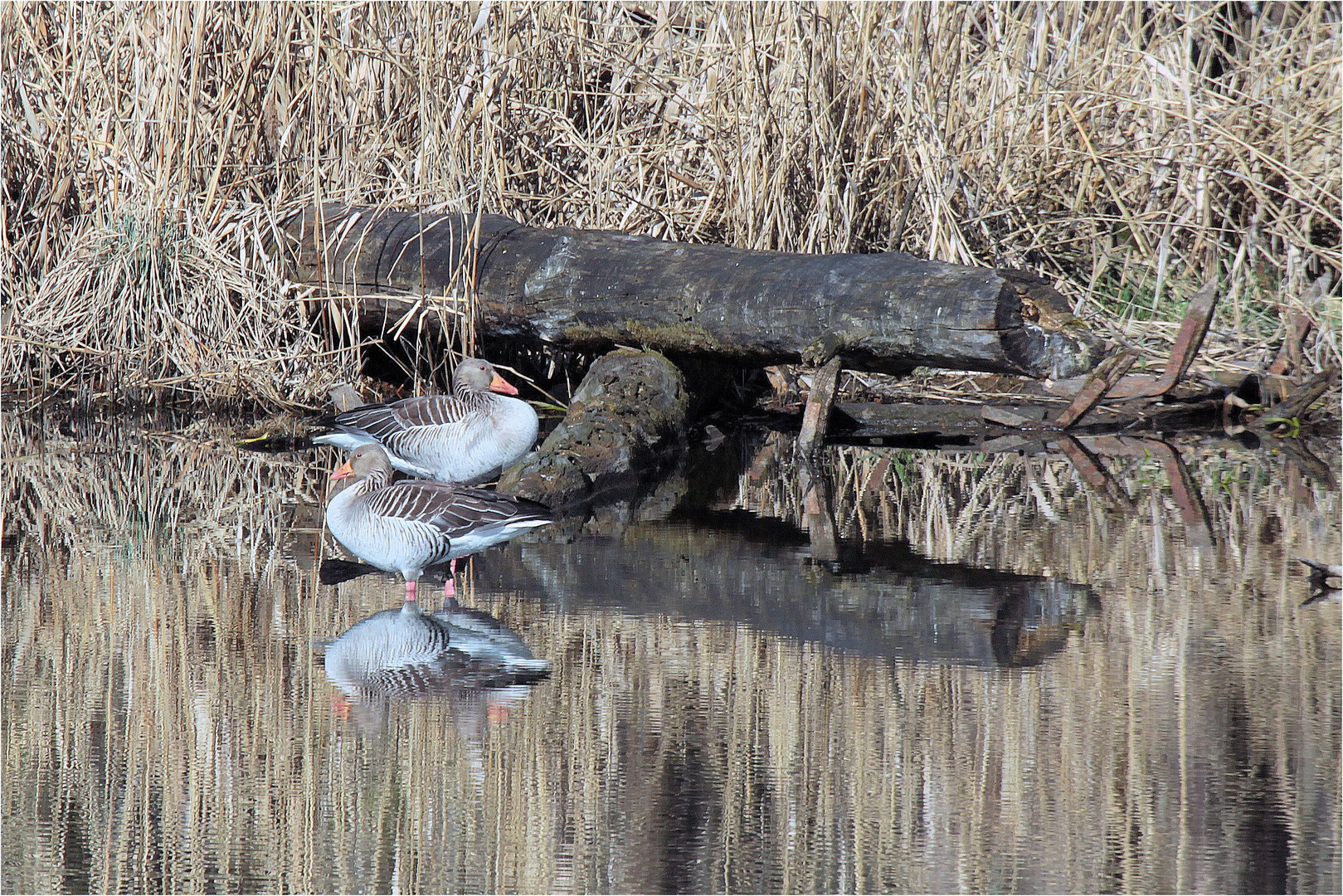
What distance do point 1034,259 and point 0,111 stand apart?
22.6ft

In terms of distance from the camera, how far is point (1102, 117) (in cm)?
1009

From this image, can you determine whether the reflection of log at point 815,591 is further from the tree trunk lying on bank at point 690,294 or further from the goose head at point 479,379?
the tree trunk lying on bank at point 690,294

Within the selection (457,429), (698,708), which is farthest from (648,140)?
(698,708)

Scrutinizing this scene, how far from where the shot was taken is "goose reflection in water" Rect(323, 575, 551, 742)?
11.6ft

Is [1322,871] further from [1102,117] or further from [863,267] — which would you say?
[1102,117]

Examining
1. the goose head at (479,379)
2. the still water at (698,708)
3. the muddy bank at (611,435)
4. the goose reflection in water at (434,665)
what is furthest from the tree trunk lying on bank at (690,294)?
the goose reflection in water at (434,665)

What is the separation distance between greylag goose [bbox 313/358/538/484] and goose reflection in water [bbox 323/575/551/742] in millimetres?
1873

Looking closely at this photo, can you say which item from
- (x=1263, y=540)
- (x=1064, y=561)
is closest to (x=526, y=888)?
(x=1064, y=561)

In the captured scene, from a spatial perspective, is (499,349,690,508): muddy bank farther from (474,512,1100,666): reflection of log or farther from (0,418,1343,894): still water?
(474,512,1100,666): reflection of log

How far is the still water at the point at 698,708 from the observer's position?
2826mm

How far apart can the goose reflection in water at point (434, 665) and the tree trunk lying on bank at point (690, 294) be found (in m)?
3.02

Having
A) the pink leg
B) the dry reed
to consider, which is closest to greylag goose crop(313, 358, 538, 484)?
the pink leg

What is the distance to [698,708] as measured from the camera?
357 cm

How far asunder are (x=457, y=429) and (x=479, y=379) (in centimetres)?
43
